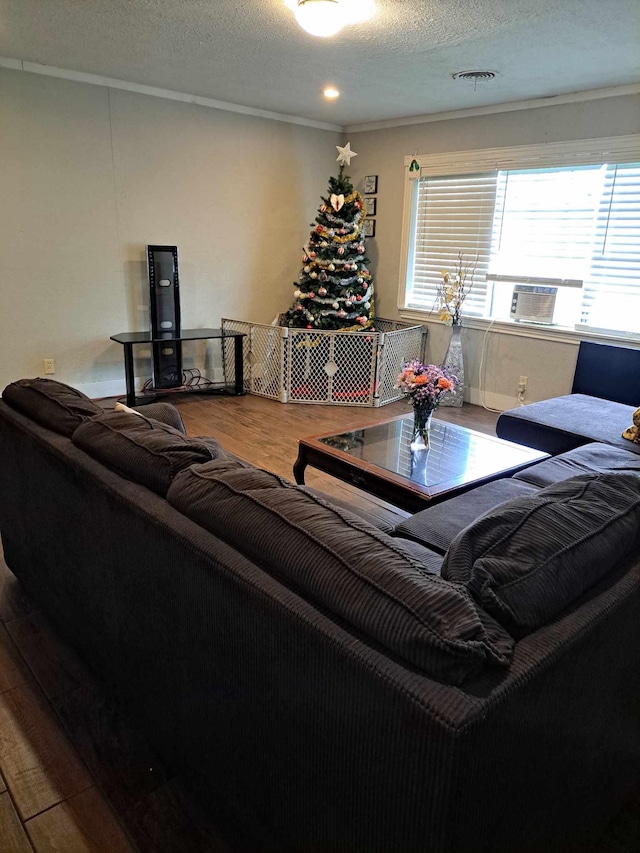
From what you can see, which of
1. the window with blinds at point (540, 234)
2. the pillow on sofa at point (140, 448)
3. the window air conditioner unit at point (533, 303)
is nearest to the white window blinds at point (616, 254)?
the window with blinds at point (540, 234)

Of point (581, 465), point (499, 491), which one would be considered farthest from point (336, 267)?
point (499, 491)

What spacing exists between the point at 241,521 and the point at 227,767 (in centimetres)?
55

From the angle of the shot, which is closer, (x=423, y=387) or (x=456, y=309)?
(x=423, y=387)

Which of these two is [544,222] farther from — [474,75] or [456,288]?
[474,75]

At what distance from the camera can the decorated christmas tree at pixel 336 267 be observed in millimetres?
5309

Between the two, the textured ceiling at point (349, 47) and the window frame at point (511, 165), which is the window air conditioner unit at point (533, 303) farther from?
the textured ceiling at point (349, 47)

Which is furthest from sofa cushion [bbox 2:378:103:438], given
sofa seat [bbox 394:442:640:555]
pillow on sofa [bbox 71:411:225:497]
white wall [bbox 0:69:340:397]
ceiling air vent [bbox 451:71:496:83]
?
ceiling air vent [bbox 451:71:496:83]

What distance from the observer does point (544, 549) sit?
109 centimetres

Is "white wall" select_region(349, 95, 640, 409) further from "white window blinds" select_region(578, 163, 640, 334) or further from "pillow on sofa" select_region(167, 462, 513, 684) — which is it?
"pillow on sofa" select_region(167, 462, 513, 684)

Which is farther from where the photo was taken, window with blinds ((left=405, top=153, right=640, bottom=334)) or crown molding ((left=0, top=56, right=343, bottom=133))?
window with blinds ((left=405, top=153, right=640, bottom=334))

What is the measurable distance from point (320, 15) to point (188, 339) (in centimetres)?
269

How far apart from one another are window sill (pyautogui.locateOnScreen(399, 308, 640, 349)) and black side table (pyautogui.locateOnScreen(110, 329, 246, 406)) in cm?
180

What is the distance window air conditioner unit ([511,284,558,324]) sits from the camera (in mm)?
4734

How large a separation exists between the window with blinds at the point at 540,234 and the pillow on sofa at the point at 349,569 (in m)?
3.94
